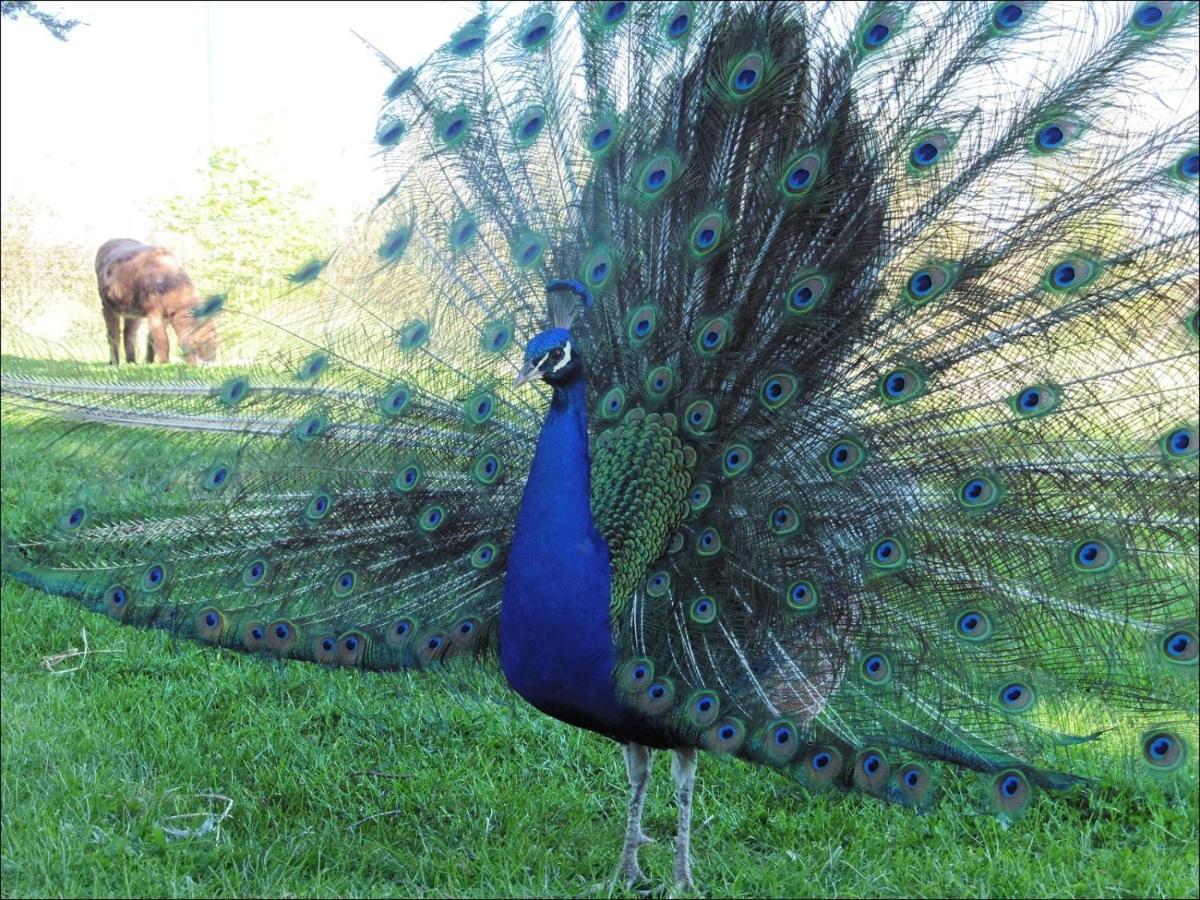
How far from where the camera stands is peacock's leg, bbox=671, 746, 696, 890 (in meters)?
2.29

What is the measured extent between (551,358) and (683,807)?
99 centimetres

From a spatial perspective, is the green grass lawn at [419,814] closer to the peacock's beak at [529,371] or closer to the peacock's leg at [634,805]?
the peacock's leg at [634,805]

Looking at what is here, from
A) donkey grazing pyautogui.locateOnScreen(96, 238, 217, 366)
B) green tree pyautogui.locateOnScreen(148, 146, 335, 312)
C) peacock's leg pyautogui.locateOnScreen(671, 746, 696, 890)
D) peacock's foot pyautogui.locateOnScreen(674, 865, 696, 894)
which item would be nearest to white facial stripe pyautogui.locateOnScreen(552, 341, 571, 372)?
peacock's leg pyautogui.locateOnScreen(671, 746, 696, 890)

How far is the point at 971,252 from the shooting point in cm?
212

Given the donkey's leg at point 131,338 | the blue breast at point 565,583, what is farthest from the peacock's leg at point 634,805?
the donkey's leg at point 131,338

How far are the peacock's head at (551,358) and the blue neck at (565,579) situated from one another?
35mm

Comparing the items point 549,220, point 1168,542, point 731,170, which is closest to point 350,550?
point 549,220

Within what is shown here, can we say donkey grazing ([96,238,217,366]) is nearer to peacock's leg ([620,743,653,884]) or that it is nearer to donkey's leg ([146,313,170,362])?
donkey's leg ([146,313,170,362])

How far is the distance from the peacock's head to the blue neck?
0.03m

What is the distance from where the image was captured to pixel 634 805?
2371 mm

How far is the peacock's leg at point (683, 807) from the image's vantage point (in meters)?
2.29

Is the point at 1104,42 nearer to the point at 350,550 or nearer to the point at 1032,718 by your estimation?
the point at 1032,718

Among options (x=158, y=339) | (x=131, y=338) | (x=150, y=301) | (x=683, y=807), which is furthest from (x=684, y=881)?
(x=150, y=301)

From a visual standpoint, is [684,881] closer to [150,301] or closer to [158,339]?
[158,339]
